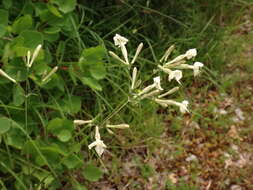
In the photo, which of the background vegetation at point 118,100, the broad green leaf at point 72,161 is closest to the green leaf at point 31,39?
the background vegetation at point 118,100

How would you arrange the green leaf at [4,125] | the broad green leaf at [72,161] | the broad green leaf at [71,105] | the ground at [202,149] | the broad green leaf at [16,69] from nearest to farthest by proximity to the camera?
1. the green leaf at [4,125]
2. the broad green leaf at [16,69]
3. the broad green leaf at [72,161]
4. the broad green leaf at [71,105]
5. the ground at [202,149]

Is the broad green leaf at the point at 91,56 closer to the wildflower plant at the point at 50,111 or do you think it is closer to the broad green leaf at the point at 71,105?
the wildflower plant at the point at 50,111

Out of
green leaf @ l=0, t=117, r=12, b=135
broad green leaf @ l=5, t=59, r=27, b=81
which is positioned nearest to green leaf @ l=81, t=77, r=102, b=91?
broad green leaf @ l=5, t=59, r=27, b=81

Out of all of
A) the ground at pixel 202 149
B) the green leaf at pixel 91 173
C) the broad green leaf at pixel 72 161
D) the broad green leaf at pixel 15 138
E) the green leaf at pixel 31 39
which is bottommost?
the ground at pixel 202 149

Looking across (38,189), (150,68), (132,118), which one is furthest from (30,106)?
(150,68)

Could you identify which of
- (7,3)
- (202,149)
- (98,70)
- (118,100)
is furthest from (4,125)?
(202,149)

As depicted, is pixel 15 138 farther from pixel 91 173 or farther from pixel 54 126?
pixel 91 173

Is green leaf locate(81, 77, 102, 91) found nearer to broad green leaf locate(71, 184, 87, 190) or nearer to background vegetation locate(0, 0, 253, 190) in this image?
background vegetation locate(0, 0, 253, 190)
